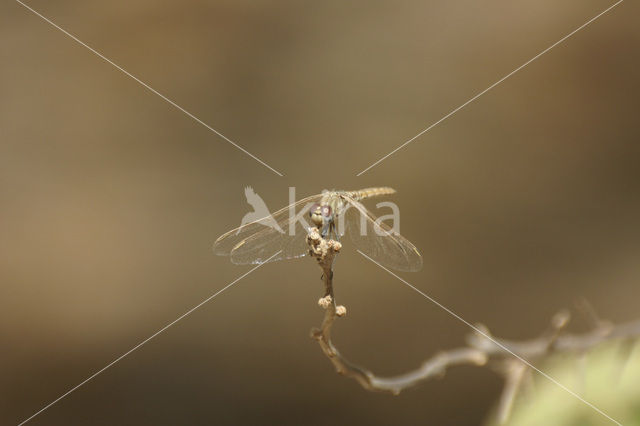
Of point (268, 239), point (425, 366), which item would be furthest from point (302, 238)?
point (425, 366)

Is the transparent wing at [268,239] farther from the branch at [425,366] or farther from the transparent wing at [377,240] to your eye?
the branch at [425,366]

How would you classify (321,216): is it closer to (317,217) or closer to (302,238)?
(317,217)

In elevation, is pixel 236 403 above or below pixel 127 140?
below

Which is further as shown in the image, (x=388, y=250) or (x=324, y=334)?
(x=388, y=250)

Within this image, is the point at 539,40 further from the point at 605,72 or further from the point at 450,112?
the point at 450,112

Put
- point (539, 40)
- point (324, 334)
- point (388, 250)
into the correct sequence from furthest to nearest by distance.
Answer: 1. point (539, 40)
2. point (388, 250)
3. point (324, 334)

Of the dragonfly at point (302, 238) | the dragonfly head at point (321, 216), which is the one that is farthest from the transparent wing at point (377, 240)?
the dragonfly head at point (321, 216)

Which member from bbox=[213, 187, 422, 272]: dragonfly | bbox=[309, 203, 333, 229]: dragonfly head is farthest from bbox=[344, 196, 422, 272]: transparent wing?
bbox=[309, 203, 333, 229]: dragonfly head

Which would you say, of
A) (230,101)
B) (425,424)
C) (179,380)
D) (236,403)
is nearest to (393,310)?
(425,424)
